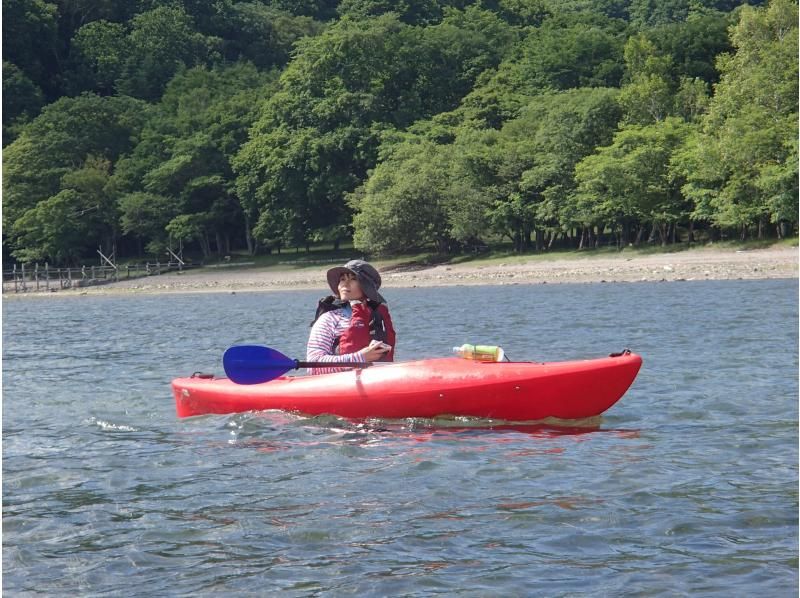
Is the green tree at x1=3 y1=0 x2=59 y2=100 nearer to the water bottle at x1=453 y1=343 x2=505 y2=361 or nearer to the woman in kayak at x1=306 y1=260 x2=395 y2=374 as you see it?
the woman in kayak at x1=306 y1=260 x2=395 y2=374

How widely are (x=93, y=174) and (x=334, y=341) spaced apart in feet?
193

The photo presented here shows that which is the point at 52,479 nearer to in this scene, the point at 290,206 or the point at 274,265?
the point at 274,265

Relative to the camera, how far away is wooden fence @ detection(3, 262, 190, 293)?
59.8m

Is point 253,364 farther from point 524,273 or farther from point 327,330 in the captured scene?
point 524,273

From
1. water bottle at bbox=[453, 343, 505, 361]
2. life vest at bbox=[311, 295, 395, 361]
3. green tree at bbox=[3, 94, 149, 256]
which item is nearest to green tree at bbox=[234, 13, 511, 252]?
green tree at bbox=[3, 94, 149, 256]

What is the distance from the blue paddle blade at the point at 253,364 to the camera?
10836 mm

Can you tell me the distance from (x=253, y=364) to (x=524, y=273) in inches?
1357

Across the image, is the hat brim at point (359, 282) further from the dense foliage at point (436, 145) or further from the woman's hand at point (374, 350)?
the dense foliage at point (436, 145)

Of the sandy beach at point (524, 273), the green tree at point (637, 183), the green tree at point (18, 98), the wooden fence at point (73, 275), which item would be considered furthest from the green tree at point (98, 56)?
the green tree at point (637, 183)

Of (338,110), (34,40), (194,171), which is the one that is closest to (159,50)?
(34,40)

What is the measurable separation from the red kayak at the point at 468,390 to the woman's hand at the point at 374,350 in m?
0.20

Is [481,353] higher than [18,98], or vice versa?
[18,98]

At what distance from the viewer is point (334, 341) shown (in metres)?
10.8

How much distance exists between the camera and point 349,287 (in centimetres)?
1044
